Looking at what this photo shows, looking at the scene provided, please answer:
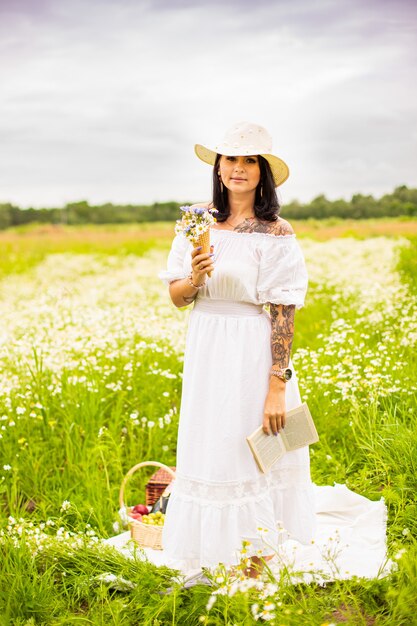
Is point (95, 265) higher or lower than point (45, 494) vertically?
higher

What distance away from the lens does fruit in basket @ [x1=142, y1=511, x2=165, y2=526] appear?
13.9 ft

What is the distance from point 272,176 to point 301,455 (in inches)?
58.4

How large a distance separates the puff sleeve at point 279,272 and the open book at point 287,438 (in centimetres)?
55

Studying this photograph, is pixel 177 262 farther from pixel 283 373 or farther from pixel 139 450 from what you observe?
pixel 139 450

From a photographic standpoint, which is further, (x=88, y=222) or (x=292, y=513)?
(x=88, y=222)

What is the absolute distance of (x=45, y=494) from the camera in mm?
4930

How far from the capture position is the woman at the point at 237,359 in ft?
11.3

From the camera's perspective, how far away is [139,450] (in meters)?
5.30

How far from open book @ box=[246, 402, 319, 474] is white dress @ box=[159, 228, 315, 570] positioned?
93 millimetres

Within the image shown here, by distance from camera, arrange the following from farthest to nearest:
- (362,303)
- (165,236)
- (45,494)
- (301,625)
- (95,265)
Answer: (165,236)
(95,265)
(362,303)
(45,494)
(301,625)

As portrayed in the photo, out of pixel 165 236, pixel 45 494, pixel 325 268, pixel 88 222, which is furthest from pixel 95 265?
pixel 88 222

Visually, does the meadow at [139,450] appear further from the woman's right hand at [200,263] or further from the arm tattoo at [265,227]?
the arm tattoo at [265,227]

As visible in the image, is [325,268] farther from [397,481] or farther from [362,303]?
[397,481]

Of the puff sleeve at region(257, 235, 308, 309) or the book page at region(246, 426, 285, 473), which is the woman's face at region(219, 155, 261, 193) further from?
the book page at region(246, 426, 285, 473)
